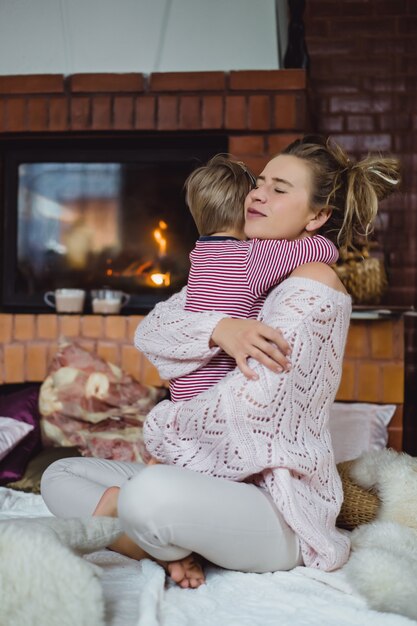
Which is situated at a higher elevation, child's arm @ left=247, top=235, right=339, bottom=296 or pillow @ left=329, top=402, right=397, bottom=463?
child's arm @ left=247, top=235, right=339, bottom=296

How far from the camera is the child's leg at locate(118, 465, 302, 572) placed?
1098mm

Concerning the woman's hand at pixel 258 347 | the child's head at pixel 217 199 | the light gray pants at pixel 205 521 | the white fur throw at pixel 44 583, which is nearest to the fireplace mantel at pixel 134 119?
the child's head at pixel 217 199

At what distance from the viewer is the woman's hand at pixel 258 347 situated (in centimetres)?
119

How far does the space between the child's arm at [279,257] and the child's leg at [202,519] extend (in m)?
0.39

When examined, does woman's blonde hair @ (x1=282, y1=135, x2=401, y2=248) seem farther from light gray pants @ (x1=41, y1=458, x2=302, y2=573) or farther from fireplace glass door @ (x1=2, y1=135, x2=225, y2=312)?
fireplace glass door @ (x1=2, y1=135, x2=225, y2=312)

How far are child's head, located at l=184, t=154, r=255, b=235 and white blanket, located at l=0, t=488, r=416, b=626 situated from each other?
69cm

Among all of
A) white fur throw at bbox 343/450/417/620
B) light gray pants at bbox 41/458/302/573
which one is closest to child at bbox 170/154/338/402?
light gray pants at bbox 41/458/302/573

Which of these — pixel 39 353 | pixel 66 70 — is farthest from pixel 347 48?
pixel 39 353

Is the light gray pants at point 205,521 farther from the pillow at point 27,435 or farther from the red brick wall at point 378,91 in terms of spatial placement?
the red brick wall at point 378,91

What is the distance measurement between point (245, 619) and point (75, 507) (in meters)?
0.44

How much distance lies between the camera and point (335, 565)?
49.4 inches

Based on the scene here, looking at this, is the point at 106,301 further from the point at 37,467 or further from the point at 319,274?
the point at 319,274

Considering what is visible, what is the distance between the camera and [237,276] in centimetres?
137

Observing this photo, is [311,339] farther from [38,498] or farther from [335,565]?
[38,498]
